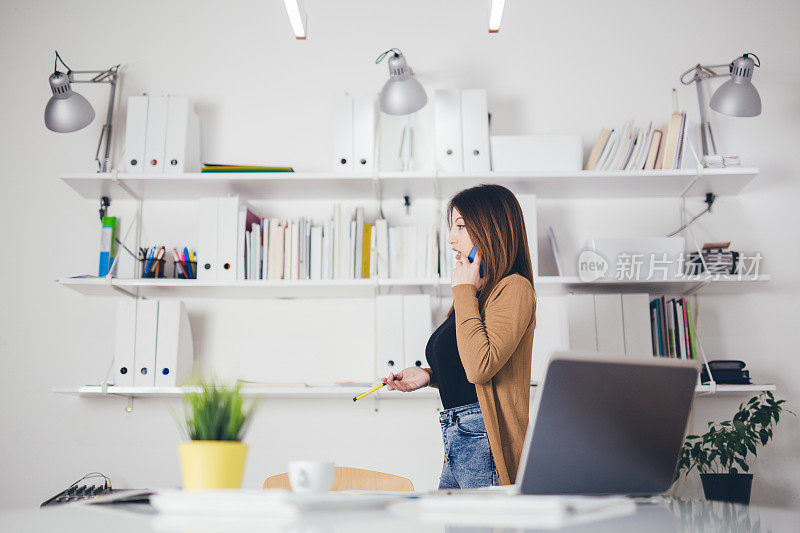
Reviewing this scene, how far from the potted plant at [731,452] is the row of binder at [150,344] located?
6.32 ft

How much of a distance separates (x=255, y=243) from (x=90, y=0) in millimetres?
1557

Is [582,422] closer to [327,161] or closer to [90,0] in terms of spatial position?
[327,161]

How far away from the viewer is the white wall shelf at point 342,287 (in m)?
2.87

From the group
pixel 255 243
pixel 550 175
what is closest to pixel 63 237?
pixel 255 243

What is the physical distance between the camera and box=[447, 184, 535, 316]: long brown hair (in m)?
1.99

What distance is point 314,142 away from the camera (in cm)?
327

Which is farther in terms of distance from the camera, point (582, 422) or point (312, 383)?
point (312, 383)

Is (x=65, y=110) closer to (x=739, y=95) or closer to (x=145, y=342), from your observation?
(x=145, y=342)

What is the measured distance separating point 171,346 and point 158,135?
2.93 ft

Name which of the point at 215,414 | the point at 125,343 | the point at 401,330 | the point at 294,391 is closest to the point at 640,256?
the point at 401,330

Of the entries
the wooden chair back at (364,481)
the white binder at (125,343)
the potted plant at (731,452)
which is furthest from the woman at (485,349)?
the white binder at (125,343)

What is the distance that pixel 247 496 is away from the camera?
0.85m

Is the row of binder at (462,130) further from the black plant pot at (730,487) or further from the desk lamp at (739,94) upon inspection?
the black plant pot at (730,487)

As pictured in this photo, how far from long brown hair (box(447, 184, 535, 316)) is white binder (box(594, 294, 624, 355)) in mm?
964
